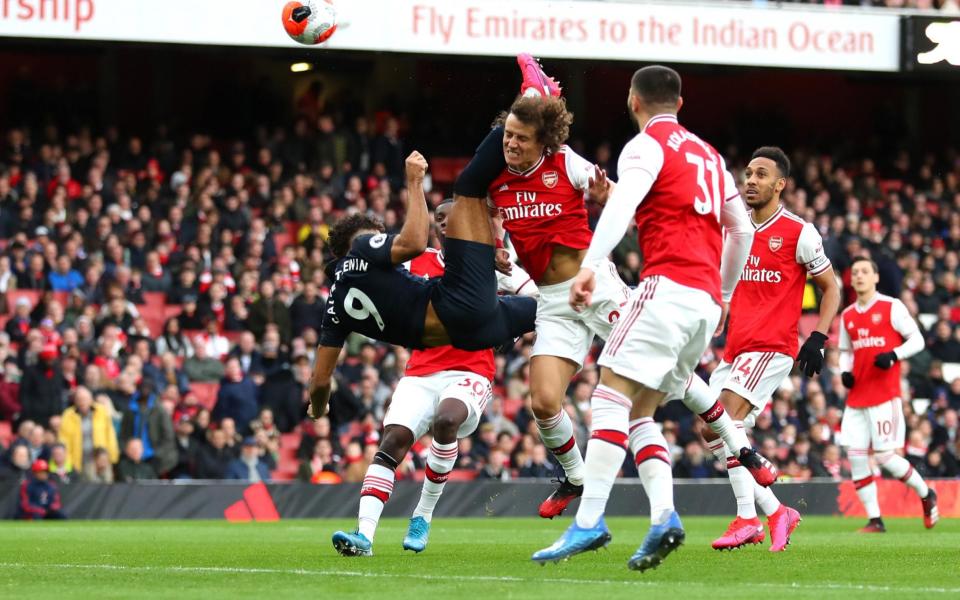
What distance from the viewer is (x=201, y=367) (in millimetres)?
19750

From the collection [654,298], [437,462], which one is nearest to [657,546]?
[654,298]

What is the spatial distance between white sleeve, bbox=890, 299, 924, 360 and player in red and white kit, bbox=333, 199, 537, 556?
543 centimetres

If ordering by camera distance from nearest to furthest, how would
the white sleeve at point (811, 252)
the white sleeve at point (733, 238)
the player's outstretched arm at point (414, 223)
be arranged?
the white sleeve at point (733, 238) < the player's outstretched arm at point (414, 223) < the white sleeve at point (811, 252)

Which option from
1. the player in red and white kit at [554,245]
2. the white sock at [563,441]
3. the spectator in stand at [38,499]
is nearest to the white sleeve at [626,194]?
the player in red and white kit at [554,245]

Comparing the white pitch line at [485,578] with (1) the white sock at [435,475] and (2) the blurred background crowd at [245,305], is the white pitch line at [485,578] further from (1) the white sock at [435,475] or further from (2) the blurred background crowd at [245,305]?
(2) the blurred background crowd at [245,305]

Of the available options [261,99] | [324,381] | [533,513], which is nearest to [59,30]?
[261,99]

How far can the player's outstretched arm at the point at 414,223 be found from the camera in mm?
8938

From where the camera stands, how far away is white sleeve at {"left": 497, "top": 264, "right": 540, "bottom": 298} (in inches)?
403

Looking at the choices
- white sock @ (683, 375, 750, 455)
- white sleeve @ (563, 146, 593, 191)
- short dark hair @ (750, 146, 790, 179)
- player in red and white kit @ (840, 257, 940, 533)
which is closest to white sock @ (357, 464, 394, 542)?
white sock @ (683, 375, 750, 455)

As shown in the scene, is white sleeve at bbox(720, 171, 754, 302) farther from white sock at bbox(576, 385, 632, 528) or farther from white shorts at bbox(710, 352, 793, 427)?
white shorts at bbox(710, 352, 793, 427)

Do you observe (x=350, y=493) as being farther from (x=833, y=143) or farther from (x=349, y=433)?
(x=833, y=143)

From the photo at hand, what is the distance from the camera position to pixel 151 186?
22.5 meters

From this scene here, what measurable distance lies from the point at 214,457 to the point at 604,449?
11465mm

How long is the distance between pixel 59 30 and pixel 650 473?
16.2m
